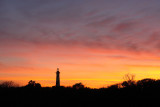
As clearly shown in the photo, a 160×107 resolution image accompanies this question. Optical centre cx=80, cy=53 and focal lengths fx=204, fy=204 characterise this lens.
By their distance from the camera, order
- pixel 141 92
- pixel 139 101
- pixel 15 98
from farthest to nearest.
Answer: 1. pixel 141 92
2. pixel 15 98
3. pixel 139 101

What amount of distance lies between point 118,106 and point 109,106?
693 millimetres

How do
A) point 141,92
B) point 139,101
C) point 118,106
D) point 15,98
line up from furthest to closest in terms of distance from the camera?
point 141,92, point 15,98, point 139,101, point 118,106

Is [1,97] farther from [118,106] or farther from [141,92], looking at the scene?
[141,92]

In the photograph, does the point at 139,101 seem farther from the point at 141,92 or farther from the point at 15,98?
the point at 15,98

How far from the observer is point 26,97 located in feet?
62.1

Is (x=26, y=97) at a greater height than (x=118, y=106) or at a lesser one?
greater

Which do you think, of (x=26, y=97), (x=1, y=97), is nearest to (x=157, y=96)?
(x=26, y=97)

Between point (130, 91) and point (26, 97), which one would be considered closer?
point (26, 97)

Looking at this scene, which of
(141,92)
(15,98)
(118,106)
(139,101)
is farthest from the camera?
(141,92)

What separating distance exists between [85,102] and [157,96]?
20.9 feet

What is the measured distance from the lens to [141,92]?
784 inches

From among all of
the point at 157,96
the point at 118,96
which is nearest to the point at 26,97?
the point at 118,96

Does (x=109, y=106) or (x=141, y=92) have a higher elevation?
(x=141, y=92)

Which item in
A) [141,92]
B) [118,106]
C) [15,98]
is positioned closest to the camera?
[118,106]
